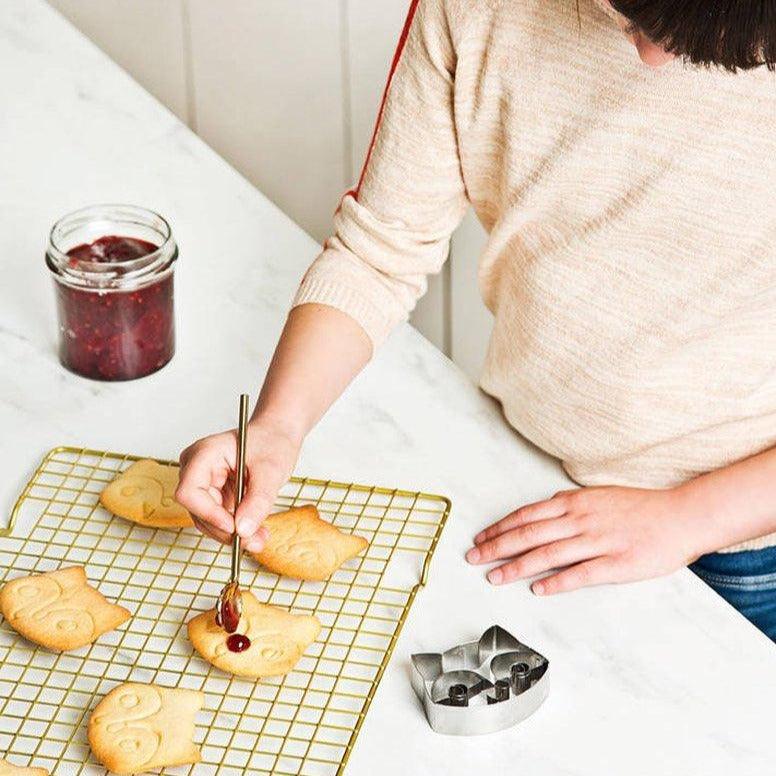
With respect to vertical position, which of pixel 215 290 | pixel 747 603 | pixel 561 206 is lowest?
pixel 747 603

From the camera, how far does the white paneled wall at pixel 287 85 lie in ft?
5.56

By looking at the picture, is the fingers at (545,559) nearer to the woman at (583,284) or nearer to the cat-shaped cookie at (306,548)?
the woman at (583,284)

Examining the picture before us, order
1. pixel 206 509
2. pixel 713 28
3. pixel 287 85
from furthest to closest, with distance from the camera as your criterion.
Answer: pixel 287 85 → pixel 206 509 → pixel 713 28

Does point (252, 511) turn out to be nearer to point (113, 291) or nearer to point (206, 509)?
point (206, 509)

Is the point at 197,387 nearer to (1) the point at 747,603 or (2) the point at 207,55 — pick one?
(1) the point at 747,603

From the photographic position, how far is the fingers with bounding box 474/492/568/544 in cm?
106

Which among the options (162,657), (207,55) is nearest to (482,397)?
(162,657)

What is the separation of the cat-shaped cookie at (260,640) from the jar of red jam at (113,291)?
13.3 inches

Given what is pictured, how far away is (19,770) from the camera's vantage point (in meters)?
0.85

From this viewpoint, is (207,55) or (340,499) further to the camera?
(207,55)

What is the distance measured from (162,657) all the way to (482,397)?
1.35 ft

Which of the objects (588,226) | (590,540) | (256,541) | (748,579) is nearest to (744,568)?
(748,579)

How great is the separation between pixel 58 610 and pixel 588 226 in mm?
508

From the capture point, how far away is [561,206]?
1111 mm
